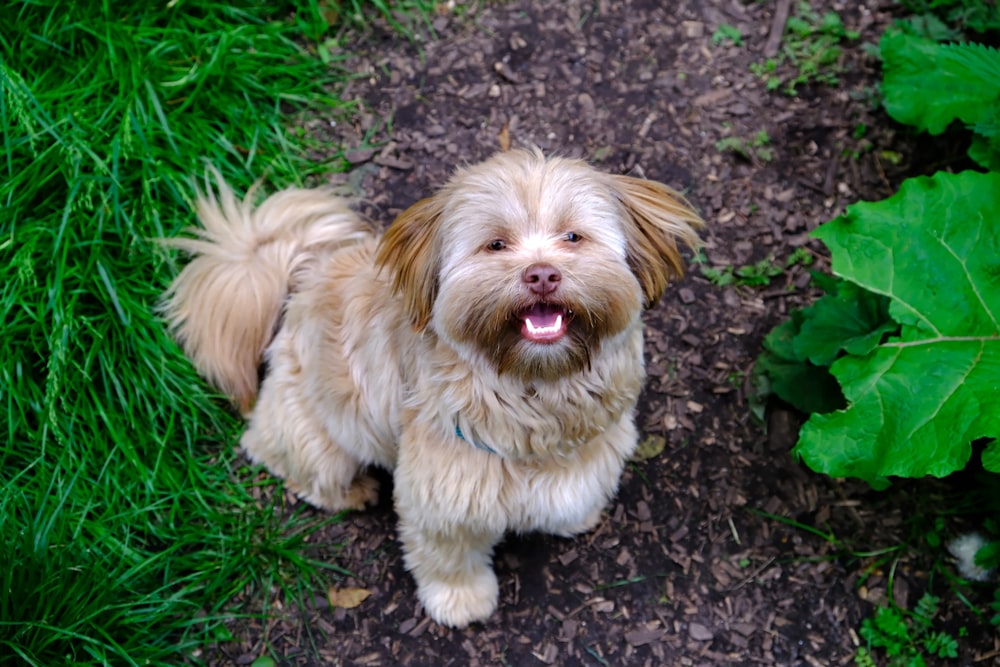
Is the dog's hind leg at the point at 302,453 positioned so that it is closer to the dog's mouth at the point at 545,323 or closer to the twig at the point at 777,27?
the dog's mouth at the point at 545,323

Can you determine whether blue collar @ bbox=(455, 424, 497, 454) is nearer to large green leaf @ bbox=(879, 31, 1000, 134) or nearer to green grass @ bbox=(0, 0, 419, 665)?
green grass @ bbox=(0, 0, 419, 665)

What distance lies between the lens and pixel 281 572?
3777 mm

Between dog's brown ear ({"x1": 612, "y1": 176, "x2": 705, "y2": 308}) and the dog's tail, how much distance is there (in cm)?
135

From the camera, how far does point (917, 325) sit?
10.1 feet

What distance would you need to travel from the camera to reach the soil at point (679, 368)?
143 inches

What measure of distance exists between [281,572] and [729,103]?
A: 3.07 m

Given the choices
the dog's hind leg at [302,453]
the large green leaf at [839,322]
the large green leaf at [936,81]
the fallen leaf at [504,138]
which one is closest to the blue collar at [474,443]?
the dog's hind leg at [302,453]

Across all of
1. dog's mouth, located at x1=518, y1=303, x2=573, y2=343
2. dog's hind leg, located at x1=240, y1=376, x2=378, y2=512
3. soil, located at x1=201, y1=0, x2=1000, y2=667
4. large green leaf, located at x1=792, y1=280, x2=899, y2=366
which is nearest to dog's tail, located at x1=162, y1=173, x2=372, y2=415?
dog's hind leg, located at x1=240, y1=376, x2=378, y2=512

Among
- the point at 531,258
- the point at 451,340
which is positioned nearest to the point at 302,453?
the point at 451,340

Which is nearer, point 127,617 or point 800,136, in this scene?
point 127,617

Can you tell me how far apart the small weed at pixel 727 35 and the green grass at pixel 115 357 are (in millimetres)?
2375

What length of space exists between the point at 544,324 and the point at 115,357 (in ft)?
7.38

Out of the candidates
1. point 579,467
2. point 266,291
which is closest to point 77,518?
point 266,291

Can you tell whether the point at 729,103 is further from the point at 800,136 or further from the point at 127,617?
the point at 127,617
